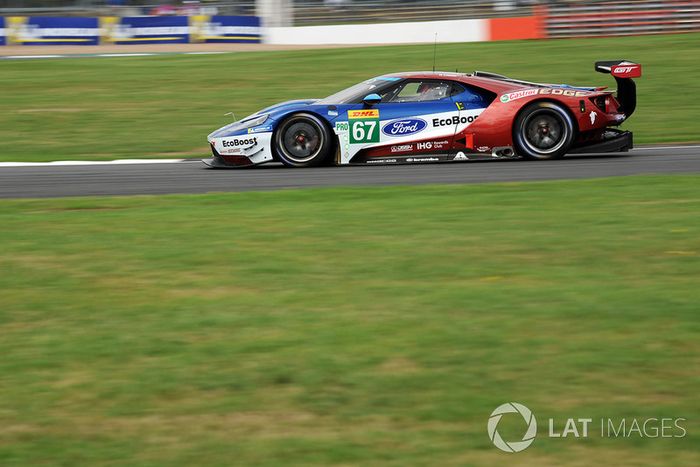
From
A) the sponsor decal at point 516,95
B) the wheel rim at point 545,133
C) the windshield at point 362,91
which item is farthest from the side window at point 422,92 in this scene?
the wheel rim at point 545,133

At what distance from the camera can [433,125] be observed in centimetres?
1167

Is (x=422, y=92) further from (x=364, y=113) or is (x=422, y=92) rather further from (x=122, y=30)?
(x=122, y=30)

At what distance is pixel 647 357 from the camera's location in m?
4.66

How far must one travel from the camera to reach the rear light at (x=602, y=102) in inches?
461

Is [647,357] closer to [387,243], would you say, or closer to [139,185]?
[387,243]

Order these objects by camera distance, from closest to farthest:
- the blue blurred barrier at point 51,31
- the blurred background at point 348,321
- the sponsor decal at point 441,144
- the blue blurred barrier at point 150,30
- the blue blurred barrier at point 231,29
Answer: the blurred background at point 348,321 < the sponsor decal at point 441,144 < the blue blurred barrier at point 51,31 < the blue blurred barrier at point 150,30 < the blue blurred barrier at point 231,29

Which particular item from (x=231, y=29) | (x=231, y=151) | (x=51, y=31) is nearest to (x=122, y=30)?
(x=51, y=31)

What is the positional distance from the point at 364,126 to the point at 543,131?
87.1 inches

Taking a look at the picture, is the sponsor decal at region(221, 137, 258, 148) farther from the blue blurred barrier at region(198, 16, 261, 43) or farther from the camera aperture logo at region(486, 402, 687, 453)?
the blue blurred barrier at region(198, 16, 261, 43)

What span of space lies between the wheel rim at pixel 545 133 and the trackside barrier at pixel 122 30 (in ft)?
71.5

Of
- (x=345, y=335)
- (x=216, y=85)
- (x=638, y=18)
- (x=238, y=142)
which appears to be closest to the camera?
(x=345, y=335)

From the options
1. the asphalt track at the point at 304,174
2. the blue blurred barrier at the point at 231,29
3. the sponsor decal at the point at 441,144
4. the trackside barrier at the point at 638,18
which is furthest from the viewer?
the blue blurred barrier at the point at 231,29

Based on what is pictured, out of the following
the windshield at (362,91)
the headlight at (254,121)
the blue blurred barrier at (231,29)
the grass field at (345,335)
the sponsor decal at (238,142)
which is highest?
the blue blurred barrier at (231,29)

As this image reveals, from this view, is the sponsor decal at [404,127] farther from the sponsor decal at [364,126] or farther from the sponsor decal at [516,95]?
the sponsor decal at [516,95]
